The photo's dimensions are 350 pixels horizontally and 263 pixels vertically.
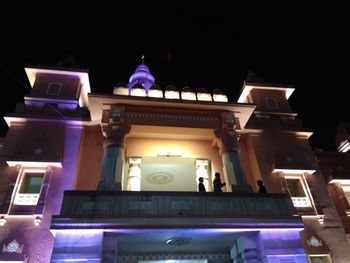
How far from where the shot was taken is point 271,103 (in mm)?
20109

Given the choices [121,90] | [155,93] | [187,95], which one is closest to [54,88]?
[121,90]

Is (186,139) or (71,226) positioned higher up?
(186,139)

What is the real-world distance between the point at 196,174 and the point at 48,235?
8084mm

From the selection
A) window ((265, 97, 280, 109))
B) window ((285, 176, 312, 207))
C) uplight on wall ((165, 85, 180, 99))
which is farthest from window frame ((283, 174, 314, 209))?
uplight on wall ((165, 85, 180, 99))

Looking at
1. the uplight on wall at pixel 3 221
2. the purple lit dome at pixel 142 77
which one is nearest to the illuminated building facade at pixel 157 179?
the uplight on wall at pixel 3 221

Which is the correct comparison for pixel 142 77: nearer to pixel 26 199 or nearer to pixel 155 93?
pixel 155 93

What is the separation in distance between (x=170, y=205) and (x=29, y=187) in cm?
714

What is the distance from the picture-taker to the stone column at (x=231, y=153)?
44.3 feet

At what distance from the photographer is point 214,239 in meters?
11.7

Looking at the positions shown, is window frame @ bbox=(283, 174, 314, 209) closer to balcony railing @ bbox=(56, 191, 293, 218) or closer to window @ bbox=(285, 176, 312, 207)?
window @ bbox=(285, 176, 312, 207)

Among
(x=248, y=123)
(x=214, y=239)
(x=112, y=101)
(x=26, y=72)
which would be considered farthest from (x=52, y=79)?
(x=214, y=239)

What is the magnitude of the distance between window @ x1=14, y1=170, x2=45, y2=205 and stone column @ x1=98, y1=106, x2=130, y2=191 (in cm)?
334

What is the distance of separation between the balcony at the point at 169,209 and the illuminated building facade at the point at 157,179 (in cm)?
4

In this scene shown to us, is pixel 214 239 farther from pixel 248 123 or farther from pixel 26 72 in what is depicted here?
pixel 26 72
